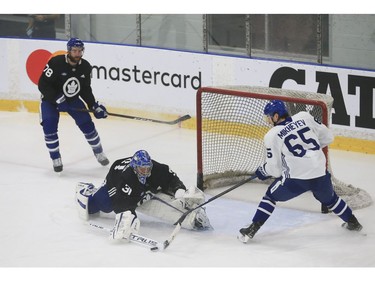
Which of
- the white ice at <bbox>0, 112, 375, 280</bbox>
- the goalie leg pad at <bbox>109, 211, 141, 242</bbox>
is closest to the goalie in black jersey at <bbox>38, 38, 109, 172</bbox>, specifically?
the white ice at <bbox>0, 112, 375, 280</bbox>

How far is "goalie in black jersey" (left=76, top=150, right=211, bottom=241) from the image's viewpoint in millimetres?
7246

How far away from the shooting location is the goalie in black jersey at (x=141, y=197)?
725 centimetres

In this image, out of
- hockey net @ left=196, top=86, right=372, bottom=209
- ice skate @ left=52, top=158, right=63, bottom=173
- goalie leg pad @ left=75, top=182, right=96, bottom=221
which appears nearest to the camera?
goalie leg pad @ left=75, top=182, right=96, bottom=221

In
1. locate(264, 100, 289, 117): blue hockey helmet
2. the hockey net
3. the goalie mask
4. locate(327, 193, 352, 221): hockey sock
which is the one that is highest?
the goalie mask

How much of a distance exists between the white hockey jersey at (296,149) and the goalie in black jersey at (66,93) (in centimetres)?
200

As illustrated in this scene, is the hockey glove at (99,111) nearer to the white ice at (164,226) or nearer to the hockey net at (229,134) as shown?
the white ice at (164,226)

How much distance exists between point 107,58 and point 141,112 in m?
0.56

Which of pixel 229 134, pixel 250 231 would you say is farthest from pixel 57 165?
pixel 250 231

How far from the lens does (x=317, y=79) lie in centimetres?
920

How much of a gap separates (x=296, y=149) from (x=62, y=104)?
2.30 metres

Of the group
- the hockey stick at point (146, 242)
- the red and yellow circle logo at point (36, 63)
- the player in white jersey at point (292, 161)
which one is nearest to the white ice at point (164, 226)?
the hockey stick at point (146, 242)

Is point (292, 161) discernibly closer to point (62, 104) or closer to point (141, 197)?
point (141, 197)

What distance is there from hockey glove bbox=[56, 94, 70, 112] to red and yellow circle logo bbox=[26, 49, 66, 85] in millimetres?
1895

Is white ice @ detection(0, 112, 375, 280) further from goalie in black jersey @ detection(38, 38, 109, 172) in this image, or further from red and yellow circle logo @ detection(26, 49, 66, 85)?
red and yellow circle logo @ detection(26, 49, 66, 85)
